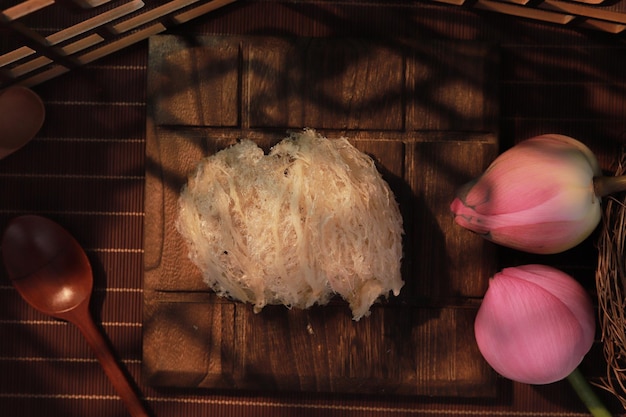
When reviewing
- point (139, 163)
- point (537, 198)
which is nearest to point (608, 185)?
point (537, 198)

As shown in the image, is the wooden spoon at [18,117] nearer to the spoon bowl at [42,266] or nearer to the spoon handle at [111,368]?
the spoon bowl at [42,266]

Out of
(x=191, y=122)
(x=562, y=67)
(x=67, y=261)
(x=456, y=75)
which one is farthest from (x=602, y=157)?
(x=67, y=261)

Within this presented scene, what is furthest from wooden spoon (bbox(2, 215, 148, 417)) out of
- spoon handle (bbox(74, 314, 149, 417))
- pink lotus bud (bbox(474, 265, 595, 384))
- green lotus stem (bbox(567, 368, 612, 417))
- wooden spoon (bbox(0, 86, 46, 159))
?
green lotus stem (bbox(567, 368, 612, 417))

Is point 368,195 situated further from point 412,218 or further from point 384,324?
point 384,324

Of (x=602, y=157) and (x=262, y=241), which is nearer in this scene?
(x=262, y=241)

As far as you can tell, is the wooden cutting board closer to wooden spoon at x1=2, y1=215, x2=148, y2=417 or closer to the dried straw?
wooden spoon at x1=2, y1=215, x2=148, y2=417

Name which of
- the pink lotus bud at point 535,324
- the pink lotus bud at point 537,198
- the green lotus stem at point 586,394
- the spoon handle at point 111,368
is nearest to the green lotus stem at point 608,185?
the pink lotus bud at point 537,198
